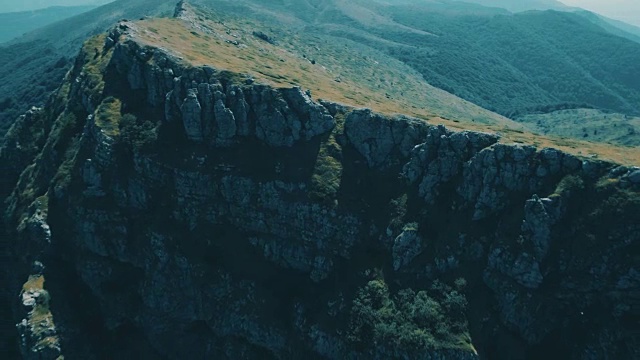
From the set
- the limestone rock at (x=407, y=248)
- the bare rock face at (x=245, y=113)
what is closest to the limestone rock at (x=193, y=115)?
the bare rock face at (x=245, y=113)

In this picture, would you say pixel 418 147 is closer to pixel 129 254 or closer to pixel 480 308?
pixel 480 308

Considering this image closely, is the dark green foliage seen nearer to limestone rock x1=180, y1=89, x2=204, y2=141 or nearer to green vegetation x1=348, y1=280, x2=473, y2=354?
limestone rock x1=180, y1=89, x2=204, y2=141

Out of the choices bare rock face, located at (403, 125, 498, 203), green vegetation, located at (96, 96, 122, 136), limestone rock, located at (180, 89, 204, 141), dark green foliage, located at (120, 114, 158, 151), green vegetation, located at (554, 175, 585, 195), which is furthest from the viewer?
green vegetation, located at (96, 96, 122, 136)

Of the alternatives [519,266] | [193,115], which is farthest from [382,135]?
[193,115]

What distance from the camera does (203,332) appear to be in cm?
12138

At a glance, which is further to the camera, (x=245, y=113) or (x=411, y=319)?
(x=245, y=113)

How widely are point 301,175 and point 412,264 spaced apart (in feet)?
115

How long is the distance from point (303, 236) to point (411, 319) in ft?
106

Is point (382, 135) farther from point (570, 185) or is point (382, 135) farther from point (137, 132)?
point (137, 132)

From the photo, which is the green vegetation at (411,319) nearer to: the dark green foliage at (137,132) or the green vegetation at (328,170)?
the green vegetation at (328,170)

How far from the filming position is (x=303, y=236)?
119 m

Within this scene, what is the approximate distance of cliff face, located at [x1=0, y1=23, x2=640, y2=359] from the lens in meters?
98.2

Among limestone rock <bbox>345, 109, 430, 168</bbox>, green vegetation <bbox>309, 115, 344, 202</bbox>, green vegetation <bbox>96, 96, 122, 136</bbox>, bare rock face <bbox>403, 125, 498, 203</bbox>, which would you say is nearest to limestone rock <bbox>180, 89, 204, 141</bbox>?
green vegetation <bbox>96, 96, 122, 136</bbox>

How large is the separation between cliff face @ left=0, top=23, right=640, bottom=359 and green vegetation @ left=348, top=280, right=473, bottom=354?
0.31 metres
